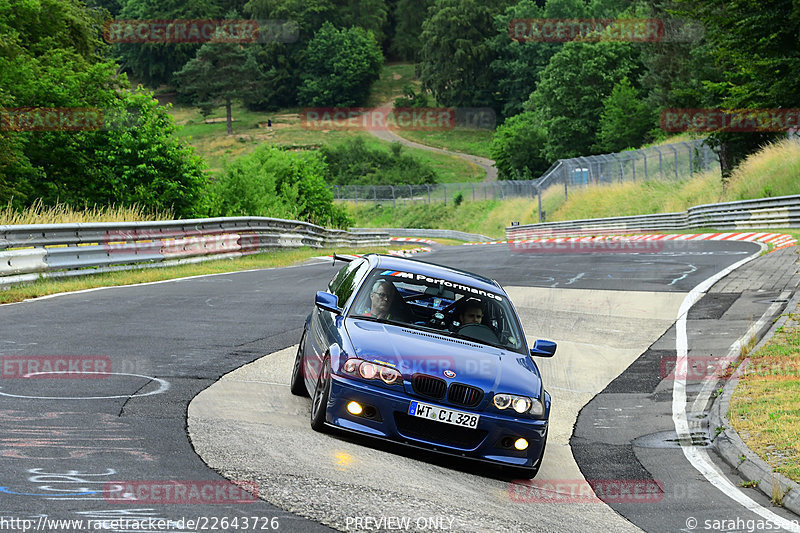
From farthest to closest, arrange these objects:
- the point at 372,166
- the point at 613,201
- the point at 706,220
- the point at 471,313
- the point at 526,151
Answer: the point at 372,166, the point at 526,151, the point at 613,201, the point at 706,220, the point at 471,313

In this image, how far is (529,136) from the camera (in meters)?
104

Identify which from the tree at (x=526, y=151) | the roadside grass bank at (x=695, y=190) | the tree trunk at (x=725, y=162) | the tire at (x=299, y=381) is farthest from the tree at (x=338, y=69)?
the tire at (x=299, y=381)

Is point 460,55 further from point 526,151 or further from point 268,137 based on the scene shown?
point 526,151

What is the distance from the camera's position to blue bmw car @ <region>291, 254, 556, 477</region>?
7.52m

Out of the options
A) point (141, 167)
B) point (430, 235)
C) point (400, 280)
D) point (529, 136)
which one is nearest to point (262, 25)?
point (529, 136)

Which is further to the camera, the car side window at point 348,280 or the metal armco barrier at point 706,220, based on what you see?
the metal armco barrier at point 706,220

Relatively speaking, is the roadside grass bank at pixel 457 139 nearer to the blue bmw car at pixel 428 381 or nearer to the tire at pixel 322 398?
the blue bmw car at pixel 428 381

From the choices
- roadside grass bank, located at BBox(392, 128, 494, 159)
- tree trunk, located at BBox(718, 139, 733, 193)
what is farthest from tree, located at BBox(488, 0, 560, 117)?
tree trunk, located at BBox(718, 139, 733, 193)

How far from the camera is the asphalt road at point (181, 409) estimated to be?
5.83 m

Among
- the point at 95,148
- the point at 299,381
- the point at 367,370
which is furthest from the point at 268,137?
the point at 367,370

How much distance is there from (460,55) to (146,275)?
141 meters

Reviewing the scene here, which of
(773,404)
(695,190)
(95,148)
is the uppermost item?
(95,148)

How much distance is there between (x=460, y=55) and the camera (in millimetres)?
156625

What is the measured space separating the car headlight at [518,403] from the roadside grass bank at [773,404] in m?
1.89
